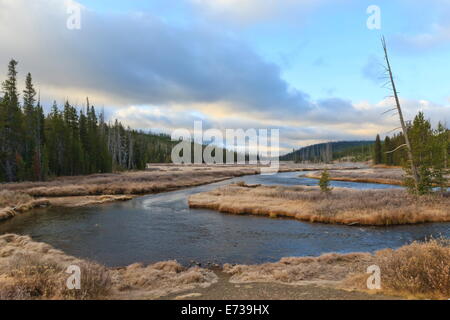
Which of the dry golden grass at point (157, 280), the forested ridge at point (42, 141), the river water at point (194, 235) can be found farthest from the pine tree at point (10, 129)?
the dry golden grass at point (157, 280)

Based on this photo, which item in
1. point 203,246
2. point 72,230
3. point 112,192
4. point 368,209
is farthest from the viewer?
point 112,192

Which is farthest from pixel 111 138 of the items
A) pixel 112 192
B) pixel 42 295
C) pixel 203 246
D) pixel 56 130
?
pixel 42 295

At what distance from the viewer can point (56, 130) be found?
64.9 m

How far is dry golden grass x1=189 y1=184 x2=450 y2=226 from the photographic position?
856 inches

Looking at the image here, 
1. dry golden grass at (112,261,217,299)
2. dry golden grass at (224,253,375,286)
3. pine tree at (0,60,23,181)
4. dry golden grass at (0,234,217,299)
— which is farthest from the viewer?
pine tree at (0,60,23,181)

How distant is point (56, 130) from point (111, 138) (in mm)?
37332

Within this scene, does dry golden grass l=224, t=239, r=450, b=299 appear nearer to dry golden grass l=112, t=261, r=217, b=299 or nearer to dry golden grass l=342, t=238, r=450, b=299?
dry golden grass l=342, t=238, r=450, b=299

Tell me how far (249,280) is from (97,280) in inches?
200

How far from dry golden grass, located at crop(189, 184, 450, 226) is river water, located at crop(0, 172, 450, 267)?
1317mm

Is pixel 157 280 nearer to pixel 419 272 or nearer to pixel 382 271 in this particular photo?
pixel 382 271

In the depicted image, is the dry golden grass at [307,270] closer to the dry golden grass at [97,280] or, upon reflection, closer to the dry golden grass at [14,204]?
the dry golden grass at [97,280]

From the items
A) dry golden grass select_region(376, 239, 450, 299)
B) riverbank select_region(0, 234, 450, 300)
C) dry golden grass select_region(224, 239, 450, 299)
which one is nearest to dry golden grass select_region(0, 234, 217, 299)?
riverbank select_region(0, 234, 450, 300)

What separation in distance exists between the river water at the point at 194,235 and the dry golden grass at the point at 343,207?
1.32m
